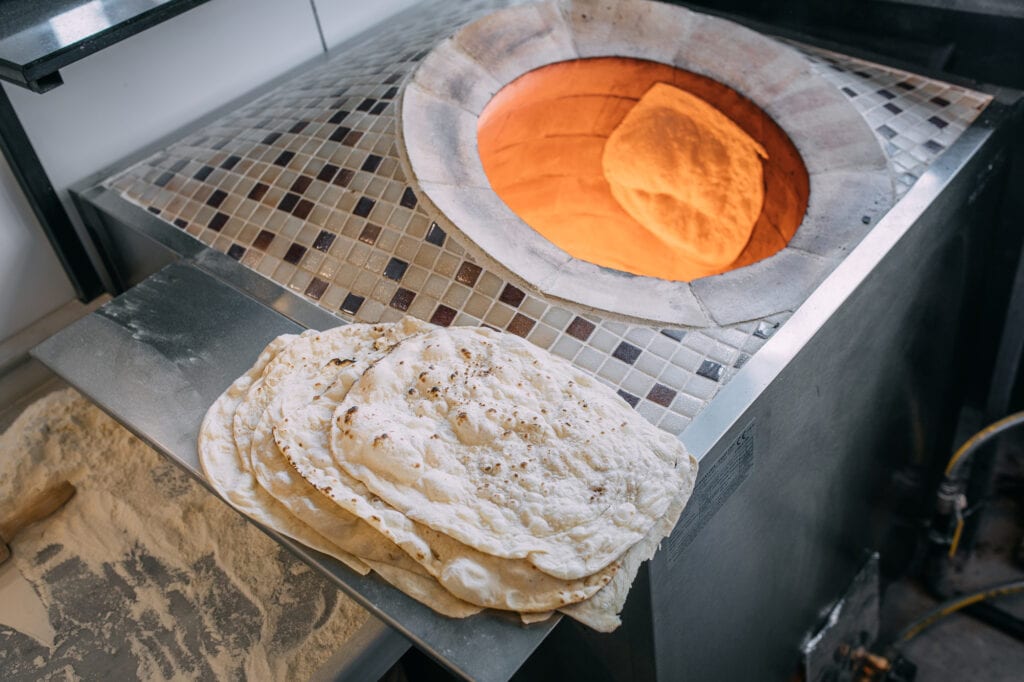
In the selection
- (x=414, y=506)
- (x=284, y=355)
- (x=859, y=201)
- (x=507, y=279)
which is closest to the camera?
(x=414, y=506)

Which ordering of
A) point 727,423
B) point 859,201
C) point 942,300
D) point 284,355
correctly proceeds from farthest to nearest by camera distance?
point 942,300 < point 859,201 < point 284,355 < point 727,423

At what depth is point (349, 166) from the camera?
8.88ft

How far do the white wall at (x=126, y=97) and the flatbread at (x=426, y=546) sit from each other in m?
1.63

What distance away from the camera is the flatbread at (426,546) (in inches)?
67.9

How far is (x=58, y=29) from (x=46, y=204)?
808 millimetres

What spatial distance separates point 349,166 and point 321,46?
1.17m

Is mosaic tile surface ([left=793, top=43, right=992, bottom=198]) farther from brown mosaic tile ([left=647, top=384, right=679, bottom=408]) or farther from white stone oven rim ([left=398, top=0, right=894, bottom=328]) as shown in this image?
brown mosaic tile ([left=647, top=384, right=679, bottom=408])

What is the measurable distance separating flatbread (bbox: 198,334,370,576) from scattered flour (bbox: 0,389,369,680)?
22.3 inches

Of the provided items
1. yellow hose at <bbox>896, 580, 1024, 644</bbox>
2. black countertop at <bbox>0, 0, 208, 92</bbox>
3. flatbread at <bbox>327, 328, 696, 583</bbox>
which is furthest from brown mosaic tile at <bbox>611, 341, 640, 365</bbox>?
yellow hose at <bbox>896, 580, 1024, 644</bbox>

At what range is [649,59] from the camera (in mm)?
3109

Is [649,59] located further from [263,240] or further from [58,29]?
[58,29]

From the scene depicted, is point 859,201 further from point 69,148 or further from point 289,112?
point 69,148

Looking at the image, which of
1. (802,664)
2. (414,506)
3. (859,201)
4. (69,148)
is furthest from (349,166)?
(802,664)

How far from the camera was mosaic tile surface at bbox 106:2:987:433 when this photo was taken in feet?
7.40
